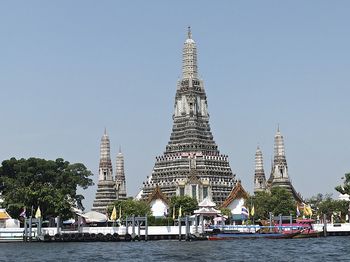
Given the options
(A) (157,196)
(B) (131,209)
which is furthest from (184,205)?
(A) (157,196)

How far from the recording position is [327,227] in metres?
120

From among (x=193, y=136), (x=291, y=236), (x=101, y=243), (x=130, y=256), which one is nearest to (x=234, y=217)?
(x=193, y=136)

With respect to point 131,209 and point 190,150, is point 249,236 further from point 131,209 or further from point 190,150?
point 190,150

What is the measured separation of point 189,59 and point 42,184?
180 feet

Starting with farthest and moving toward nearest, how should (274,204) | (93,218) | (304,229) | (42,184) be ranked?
1. (274,204)
2. (93,218)
3. (42,184)
4. (304,229)

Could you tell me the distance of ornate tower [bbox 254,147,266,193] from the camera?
172875 mm

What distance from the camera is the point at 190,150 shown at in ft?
536

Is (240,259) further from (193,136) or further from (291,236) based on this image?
(193,136)

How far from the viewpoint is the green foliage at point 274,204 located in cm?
13451

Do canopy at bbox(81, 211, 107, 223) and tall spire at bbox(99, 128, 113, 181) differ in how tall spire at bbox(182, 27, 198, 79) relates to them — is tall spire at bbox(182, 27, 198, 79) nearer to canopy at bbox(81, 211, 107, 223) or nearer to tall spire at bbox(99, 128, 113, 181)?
tall spire at bbox(99, 128, 113, 181)

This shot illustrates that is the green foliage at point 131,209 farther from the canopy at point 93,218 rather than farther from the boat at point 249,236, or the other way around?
the boat at point 249,236

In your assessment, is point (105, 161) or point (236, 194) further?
point (105, 161)

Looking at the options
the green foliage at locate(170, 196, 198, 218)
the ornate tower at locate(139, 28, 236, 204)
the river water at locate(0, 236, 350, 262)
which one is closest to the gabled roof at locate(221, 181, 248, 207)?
the ornate tower at locate(139, 28, 236, 204)

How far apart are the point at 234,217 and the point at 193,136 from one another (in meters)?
24.2
